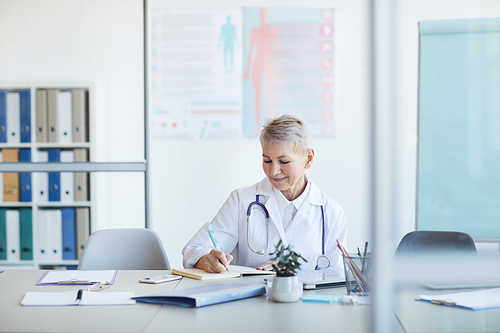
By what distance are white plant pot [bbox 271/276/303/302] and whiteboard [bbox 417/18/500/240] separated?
22.5 inches

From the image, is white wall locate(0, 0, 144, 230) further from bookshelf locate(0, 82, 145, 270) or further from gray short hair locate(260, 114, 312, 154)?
gray short hair locate(260, 114, 312, 154)

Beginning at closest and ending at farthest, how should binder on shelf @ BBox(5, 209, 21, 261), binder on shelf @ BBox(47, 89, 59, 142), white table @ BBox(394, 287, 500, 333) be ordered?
white table @ BBox(394, 287, 500, 333), binder on shelf @ BBox(47, 89, 59, 142), binder on shelf @ BBox(5, 209, 21, 261)

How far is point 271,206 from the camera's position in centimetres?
202

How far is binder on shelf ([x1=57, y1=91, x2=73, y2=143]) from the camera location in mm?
3137

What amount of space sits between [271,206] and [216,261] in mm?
449

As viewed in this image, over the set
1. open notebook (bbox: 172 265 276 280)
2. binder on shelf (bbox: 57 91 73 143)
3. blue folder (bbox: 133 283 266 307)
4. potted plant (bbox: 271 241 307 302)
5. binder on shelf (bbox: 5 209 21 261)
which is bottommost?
binder on shelf (bbox: 5 209 21 261)

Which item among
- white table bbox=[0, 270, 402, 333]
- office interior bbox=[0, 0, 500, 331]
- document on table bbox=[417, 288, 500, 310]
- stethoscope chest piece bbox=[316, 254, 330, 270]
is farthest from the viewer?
office interior bbox=[0, 0, 500, 331]

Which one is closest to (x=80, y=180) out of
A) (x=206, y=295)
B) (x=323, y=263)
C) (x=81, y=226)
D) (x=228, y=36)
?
(x=81, y=226)

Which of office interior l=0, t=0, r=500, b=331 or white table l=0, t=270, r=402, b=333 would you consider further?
office interior l=0, t=0, r=500, b=331

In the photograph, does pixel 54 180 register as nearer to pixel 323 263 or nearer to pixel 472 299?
pixel 323 263

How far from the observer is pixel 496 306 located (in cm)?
94

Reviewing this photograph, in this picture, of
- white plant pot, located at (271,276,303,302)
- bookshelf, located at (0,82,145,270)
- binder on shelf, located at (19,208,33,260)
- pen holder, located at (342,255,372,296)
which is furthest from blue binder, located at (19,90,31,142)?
pen holder, located at (342,255,372,296)

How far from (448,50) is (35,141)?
9.68 feet

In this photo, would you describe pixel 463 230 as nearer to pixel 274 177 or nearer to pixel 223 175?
pixel 274 177
